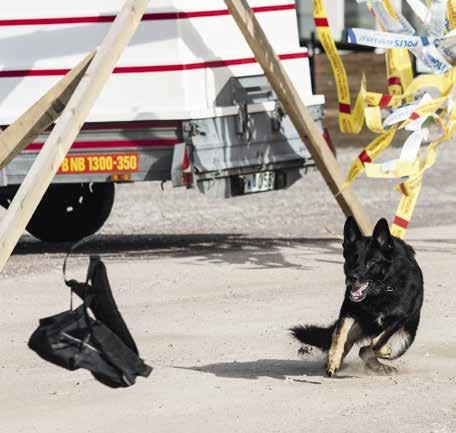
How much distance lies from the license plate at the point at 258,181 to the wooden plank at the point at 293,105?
3.11 feet

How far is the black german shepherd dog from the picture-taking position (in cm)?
777

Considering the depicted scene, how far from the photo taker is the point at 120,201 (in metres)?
17.5

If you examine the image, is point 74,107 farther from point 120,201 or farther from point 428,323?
point 120,201

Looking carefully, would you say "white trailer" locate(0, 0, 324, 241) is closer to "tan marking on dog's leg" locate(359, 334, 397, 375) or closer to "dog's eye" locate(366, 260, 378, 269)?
"tan marking on dog's leg" locate(359, 334, 397, 375)

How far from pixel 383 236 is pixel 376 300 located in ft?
1.13

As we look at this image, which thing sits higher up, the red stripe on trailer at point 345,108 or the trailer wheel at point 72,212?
the red stripe on trailer at point 345,108

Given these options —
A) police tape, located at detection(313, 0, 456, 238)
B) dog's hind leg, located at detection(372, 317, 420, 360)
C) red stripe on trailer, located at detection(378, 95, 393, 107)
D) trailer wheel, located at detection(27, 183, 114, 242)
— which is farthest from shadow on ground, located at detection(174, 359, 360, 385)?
trailer wheel, located at detection(27, 183, 114, 242)

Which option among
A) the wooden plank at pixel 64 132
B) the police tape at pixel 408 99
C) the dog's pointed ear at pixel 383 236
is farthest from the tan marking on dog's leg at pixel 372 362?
the police tape at pixel 408 99

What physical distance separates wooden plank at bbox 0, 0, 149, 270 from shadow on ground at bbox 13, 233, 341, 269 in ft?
12.0

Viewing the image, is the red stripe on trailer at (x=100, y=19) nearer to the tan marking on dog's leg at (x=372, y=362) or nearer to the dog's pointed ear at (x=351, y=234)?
the dog's pointed ear at (x=351, y=234)

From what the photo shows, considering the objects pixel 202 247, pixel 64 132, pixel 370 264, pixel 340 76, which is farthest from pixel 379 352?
pixel 202 247

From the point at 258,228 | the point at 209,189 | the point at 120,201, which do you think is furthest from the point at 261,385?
the point at 120,201

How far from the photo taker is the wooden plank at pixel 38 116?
28.6 feet

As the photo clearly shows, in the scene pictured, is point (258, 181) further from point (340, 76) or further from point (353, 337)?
point (353, 337)
